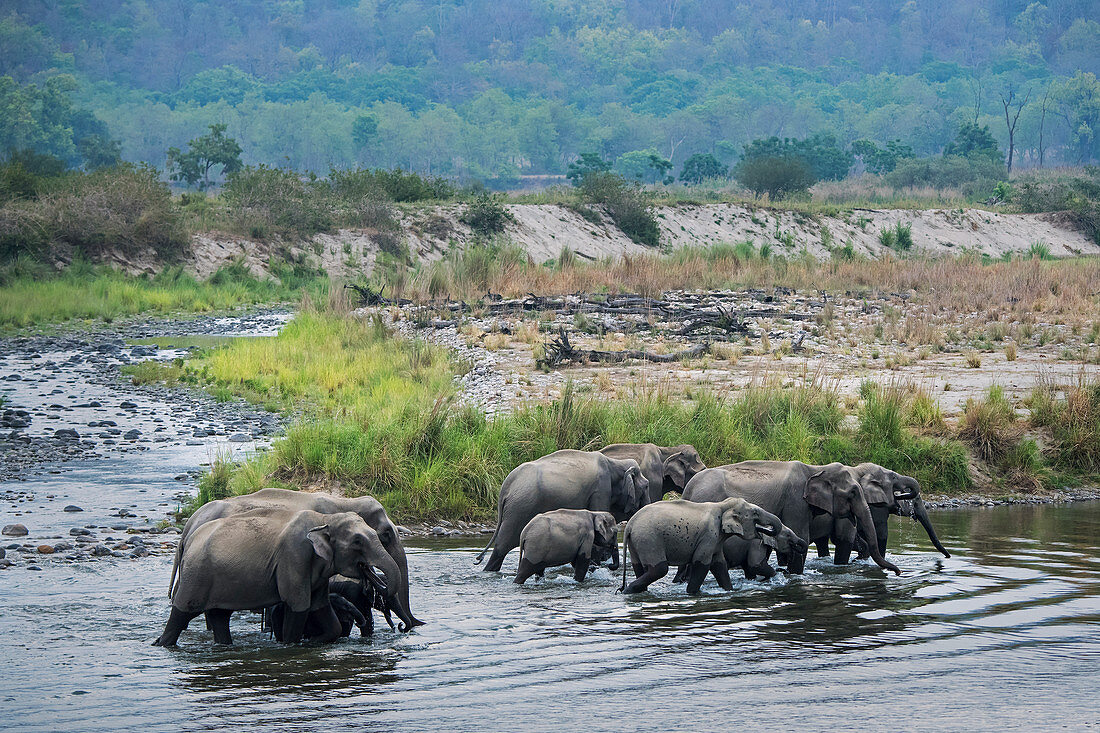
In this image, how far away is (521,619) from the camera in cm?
893

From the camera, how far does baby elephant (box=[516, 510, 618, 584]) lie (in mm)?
9898

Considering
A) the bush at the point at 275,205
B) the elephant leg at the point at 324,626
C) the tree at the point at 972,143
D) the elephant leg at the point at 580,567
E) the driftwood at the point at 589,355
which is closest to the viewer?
the elephant leg at the point at 324,626

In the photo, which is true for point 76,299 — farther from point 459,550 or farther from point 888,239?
point 888,239

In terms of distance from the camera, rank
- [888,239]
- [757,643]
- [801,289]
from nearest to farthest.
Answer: [757,643] < [801,289] < [888,239]

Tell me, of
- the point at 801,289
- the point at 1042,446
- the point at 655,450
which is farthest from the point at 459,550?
the point at 801,289

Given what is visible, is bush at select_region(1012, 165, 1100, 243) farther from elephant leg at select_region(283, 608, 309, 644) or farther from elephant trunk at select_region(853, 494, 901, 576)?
elephant leg at select_region(283, 608, 309, 644)

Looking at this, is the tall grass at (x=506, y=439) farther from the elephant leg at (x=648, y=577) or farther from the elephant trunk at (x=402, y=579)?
the elephant trunk at (x=402, y=579)

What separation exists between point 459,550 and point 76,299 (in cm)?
2740

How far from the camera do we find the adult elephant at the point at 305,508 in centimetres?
841

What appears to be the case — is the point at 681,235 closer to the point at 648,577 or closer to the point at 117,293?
the point at 117,293

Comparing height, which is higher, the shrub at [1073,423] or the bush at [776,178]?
the bush at [776,178]

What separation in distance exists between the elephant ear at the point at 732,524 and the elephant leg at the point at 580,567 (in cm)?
123

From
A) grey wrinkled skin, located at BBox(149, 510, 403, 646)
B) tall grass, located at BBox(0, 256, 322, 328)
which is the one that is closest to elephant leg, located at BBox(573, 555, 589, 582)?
grey wrinkled skin, located at BBox(149, 510, 403, 646)

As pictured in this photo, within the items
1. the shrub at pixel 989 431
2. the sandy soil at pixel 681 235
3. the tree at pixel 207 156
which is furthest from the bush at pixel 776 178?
the shrub at pixel 989 431
